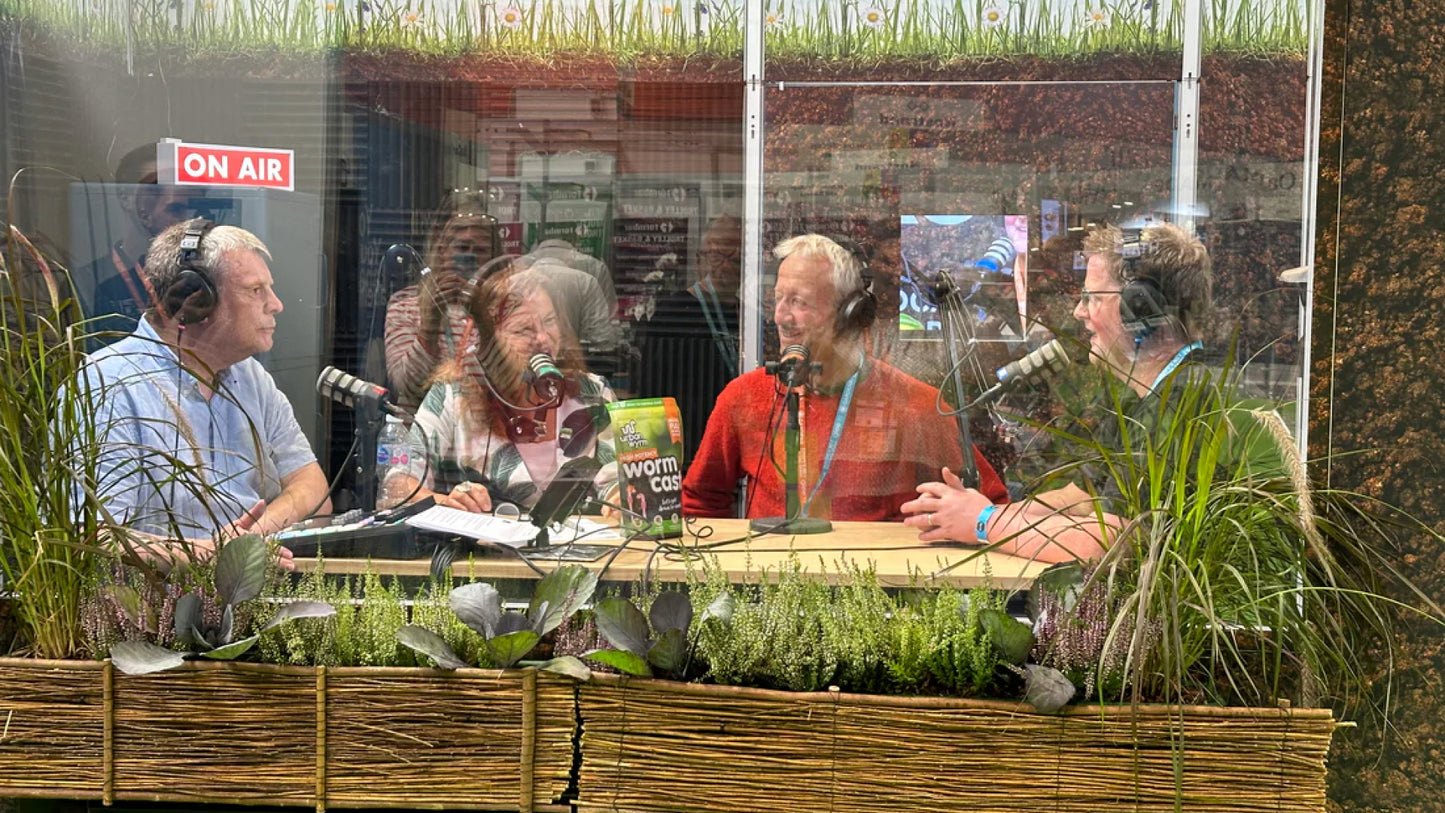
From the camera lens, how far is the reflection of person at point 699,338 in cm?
279

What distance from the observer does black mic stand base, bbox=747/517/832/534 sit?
2.80 m

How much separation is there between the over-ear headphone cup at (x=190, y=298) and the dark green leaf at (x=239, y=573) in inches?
23.0

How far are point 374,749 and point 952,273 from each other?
1380 mm

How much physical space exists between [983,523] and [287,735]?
1.32 metres

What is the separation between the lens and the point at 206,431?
2848mm

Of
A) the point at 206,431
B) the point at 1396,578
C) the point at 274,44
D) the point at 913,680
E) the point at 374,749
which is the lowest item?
the point at 374,749

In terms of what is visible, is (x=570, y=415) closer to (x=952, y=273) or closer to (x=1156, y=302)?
(x=952, y=273)

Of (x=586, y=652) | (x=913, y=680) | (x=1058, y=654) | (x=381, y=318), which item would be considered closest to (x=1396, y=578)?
(x=1058, y=654)

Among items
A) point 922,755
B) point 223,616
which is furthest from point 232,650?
point 922,755

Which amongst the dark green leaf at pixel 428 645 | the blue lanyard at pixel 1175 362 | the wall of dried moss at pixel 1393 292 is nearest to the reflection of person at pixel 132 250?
the dark green leaf at pixel 428 645

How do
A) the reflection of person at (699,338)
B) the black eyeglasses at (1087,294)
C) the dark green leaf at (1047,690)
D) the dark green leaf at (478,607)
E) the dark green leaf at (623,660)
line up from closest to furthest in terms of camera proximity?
the dark green leaf at (1047,690)
the dark green leaf at (623,660)
the dark green leaf at (478,607)
the black eyeglasses at (1087,294)
the reflection of person at (699,338)

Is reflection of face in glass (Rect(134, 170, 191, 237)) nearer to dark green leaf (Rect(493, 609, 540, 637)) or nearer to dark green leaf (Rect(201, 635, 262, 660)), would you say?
dark green leaf (Rect(201, 635, 262, 660))

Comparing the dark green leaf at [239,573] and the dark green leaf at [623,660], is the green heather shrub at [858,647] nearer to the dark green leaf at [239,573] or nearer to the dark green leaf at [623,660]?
the dark green leaf at [623,660]

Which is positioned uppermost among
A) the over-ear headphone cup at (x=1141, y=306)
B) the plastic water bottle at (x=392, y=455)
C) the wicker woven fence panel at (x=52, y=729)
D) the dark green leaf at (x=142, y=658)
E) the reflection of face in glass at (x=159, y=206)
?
the reflection of face in glass at (x=159, y=206)
